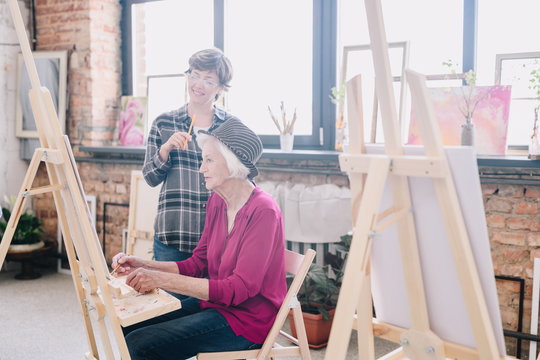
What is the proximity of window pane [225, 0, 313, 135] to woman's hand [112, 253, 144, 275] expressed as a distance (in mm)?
1936

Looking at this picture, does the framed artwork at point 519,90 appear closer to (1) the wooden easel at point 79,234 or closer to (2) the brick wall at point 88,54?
(1) the wooden easel at point 79,234

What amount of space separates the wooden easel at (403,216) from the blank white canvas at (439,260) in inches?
0.8

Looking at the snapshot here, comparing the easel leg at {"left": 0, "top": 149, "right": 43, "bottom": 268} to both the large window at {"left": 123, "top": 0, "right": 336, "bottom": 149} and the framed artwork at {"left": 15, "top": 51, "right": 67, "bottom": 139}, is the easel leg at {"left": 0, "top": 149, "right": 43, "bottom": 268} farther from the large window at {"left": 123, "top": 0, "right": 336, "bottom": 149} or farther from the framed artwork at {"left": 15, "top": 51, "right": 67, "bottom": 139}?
the framed artwork at {"left": 15, "top": 51, "right": 67, "bottom": 139}

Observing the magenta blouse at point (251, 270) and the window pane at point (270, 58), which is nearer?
the magenta blouse at point (251, 270)

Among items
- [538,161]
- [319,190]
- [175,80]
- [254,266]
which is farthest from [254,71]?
[254,266]

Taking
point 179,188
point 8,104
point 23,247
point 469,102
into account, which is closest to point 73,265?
point 179,188

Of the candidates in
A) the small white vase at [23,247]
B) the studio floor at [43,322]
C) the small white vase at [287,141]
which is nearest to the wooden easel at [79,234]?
the studio floor at [43,322]

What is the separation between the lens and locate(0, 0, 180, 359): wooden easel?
1.70 meters

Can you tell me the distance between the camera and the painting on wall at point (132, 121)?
4328 millimetres

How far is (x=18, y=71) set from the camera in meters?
4.45

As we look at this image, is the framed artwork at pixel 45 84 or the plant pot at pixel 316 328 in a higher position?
the framed artwork at pixel 45 84

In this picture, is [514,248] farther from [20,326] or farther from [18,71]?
[18,71]

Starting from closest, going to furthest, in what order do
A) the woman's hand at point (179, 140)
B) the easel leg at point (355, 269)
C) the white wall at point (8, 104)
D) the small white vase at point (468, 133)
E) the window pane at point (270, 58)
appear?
the easel leg at point (355, 269) < the woman's hand at point (179, 140) < the small white vase at point (468, 133) < the window pane at point (270, 58) < the white wall at point (8, 104)

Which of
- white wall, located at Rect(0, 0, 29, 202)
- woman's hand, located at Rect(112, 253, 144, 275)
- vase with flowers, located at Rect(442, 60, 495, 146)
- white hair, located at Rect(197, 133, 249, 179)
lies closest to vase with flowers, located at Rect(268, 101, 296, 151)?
vase with flowers, located at Rect(442, 60, 495, 146)
